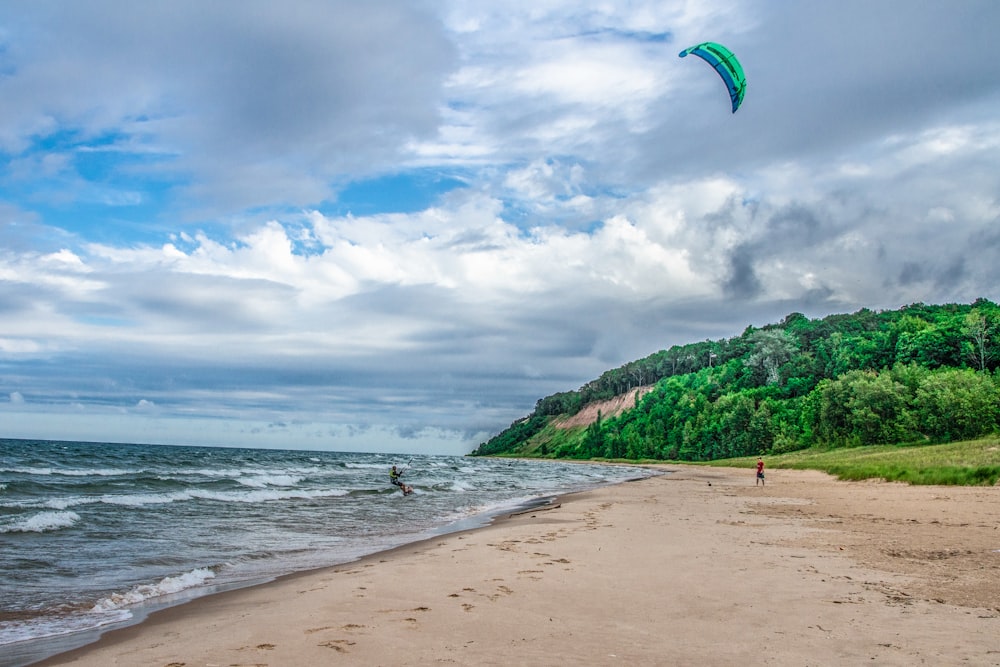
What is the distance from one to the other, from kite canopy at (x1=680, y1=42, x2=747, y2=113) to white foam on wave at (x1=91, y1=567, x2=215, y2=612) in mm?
20415

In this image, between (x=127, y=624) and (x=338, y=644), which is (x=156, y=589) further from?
(x=338, y=644)

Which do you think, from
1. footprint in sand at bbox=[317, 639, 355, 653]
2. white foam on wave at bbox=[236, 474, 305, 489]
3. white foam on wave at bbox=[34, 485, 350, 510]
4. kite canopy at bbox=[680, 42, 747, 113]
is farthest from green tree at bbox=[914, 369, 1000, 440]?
footprint in sand at bbox=[317, 639, 355, 653]

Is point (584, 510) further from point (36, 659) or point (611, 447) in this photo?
point (611, 447)

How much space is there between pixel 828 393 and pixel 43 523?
85999 millimetres

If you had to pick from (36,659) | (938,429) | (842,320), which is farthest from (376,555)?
(842,320)

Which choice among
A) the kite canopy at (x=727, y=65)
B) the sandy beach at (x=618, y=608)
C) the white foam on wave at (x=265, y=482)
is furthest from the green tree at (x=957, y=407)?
the white foam on wave at (x=265, y=482)

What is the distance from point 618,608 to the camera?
7.66 meters

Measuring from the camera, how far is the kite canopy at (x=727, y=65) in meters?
22.2

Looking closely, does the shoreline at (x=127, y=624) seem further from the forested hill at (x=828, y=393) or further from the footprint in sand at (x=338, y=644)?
the forested hill at (x=828, y=393)

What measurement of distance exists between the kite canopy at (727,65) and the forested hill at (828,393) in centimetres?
5307

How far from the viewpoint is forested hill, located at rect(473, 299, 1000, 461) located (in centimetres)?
6538

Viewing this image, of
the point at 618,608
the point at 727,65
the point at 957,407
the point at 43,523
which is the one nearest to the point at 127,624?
the point at 618,608

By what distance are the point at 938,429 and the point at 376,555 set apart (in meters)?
67.4

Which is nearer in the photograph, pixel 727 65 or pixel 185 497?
pixel 727 65
